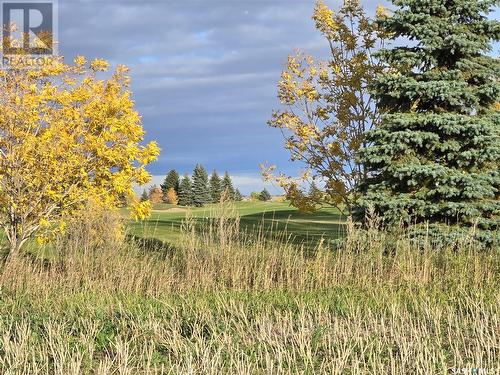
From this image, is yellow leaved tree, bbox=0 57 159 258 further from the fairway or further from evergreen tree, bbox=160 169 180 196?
evergreen tree, bbox=160 169 180 196

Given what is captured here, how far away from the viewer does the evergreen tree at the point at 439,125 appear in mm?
10219

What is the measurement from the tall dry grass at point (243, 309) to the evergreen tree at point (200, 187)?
53.5 metres

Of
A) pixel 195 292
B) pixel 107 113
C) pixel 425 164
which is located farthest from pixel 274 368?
pixel 107 113

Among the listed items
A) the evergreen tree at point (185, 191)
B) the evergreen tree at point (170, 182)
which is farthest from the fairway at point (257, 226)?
the evergreen tree at point (170, 182)

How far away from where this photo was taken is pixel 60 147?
10.6 metres

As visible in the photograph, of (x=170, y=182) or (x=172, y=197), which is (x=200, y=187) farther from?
(x=170, y=182)

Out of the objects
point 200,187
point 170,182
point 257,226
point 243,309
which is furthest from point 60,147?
point 170,182

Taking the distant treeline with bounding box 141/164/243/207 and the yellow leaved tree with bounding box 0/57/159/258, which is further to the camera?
the distant treeline with bounding box 141/164/243/207

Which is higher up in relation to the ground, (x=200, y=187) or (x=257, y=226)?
(x=200, y=187)

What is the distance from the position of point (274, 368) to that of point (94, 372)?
1444mm

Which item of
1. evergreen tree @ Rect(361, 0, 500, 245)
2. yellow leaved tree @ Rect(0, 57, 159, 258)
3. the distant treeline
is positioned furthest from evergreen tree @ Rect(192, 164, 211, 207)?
evergreen tree @ Rect(361, 0, 500, 245)

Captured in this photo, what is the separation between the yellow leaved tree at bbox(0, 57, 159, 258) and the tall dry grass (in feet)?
4.20

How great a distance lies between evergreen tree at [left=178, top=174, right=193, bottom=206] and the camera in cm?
6409

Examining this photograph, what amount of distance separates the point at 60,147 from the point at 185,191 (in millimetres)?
55154
